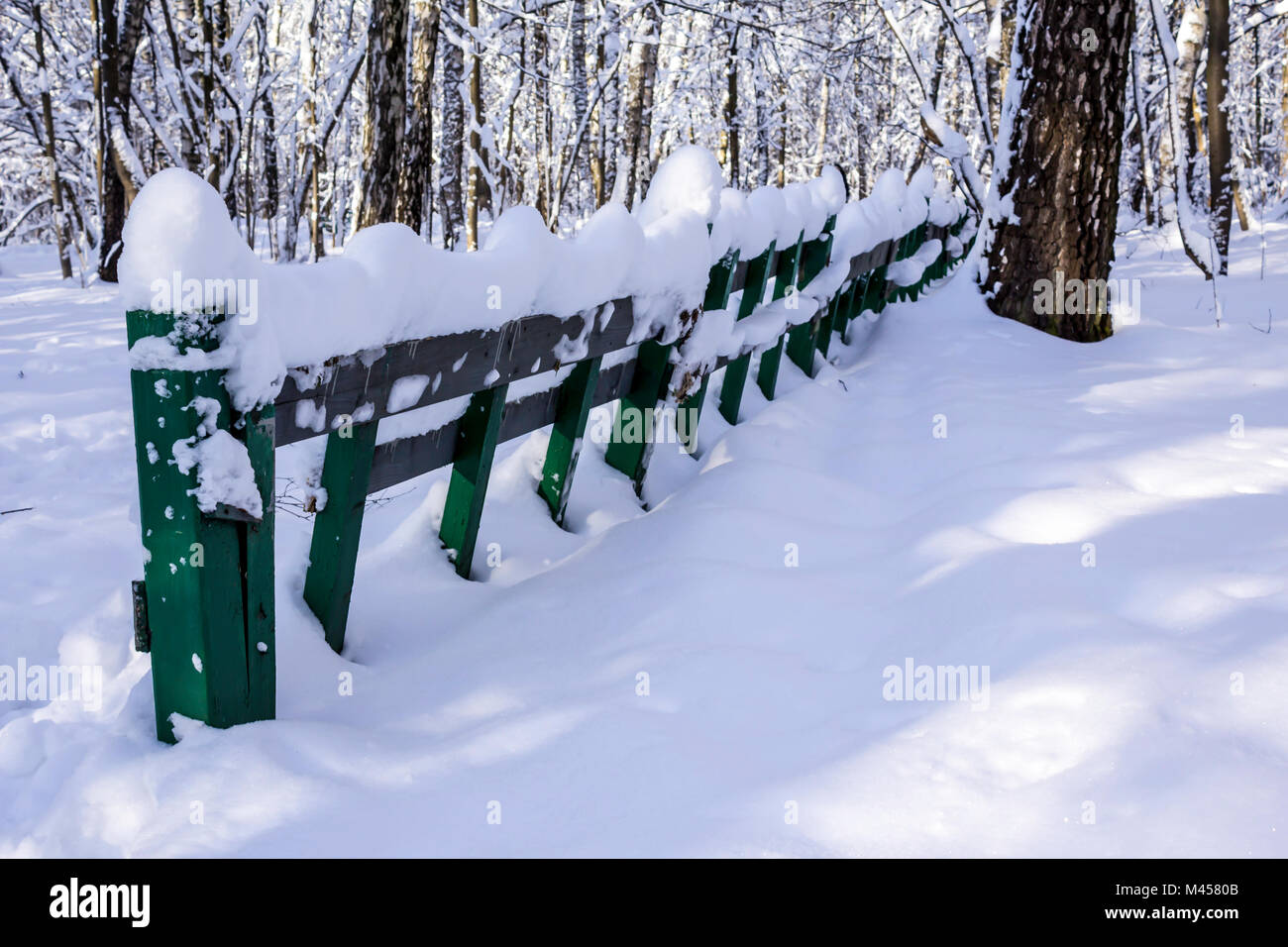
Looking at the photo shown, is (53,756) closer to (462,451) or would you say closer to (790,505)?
→ (462,451)

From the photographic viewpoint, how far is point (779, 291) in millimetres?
5184

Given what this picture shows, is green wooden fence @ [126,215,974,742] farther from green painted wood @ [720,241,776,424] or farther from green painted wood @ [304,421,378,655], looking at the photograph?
green painted wood @ [720,241,776,424]

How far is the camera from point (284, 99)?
28.9 metres

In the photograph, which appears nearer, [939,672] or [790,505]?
[939,672]

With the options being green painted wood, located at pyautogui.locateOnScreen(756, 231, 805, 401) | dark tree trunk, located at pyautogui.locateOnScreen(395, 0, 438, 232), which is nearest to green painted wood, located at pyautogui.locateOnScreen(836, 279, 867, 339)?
green painted wood, located at pyautogui.locateOnScreen(756, 231, 805, 401)

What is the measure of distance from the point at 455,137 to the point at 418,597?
20.3 metres

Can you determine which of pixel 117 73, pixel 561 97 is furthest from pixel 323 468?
pixel 561 97

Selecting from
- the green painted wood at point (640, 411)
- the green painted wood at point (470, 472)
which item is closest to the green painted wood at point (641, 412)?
the green painted wood at point (640, 411)

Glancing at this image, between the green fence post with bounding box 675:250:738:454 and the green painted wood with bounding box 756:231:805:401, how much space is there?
95 centimetres

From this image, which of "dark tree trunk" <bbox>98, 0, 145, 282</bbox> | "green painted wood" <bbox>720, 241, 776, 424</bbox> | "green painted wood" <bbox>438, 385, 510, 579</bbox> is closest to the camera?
"green painted wood" <bbox>438, 385, 510, 579</bbox>

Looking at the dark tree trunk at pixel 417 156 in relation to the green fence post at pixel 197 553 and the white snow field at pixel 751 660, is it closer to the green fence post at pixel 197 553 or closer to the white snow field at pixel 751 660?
the white snow field at pixel 751 660

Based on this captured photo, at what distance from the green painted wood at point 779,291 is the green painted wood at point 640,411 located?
1.39 meters

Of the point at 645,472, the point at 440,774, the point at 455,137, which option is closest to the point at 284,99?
the point at 455,137

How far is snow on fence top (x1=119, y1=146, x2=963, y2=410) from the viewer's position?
5.96ft
